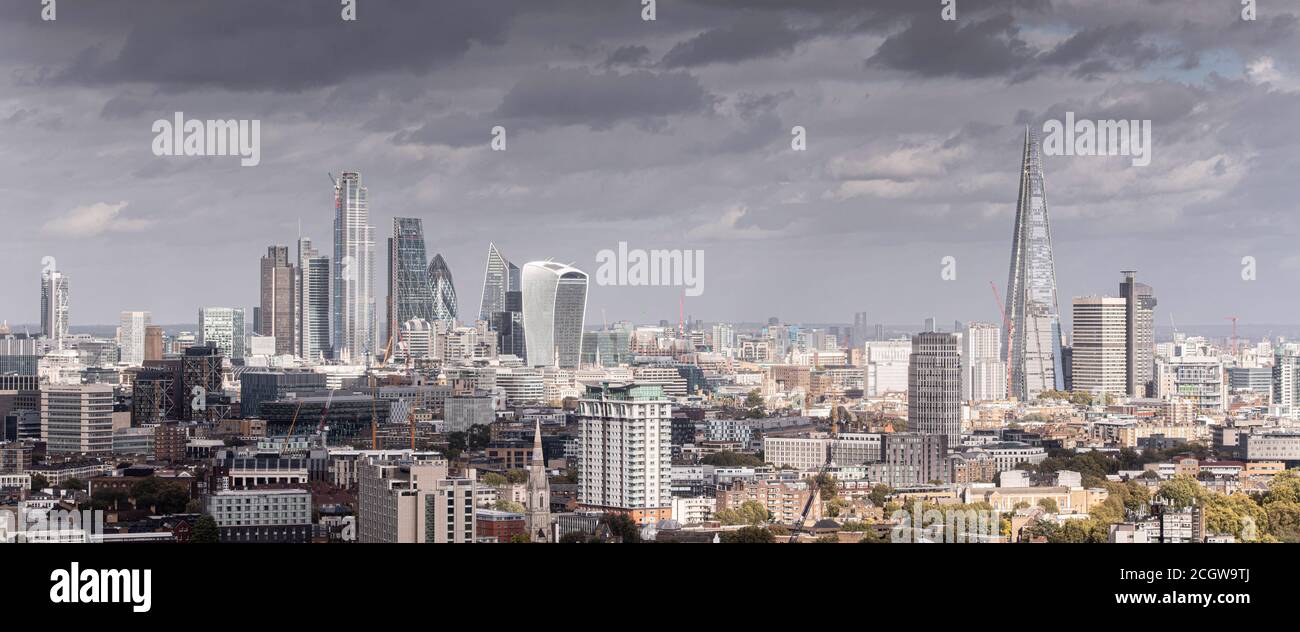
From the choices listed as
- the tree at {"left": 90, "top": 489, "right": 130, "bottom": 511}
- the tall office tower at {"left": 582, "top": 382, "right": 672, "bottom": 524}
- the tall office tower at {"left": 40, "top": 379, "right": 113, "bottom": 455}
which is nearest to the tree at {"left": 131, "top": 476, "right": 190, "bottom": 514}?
the tree at {"left": 90, "top": 489, "right": 130, "bottom": 511}

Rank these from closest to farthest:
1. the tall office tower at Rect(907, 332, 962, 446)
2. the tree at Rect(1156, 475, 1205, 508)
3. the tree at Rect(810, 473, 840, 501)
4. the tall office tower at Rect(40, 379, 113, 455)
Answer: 1. the tree at Rect(1156, 475, 1205, 508)
2. the tree at Rect(810, 473, 840, 501)
3. the tall office tower at Rect(40, 379, 113, 455)
4. the tall office tower at Rect(907, 332, 962, 446)

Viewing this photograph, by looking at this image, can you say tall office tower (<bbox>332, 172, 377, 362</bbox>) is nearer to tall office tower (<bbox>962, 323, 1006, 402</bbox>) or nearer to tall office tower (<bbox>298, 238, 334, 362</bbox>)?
tall office tower (<bbox>298, 238, 334, 362</bbox>)

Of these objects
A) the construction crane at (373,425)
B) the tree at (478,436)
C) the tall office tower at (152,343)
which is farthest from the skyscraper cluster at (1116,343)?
the tall office tower at (152,343)

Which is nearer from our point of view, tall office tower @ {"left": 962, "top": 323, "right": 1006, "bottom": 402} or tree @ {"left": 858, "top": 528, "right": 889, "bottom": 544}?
tree @ {"left": 858, "top": 528, "right": 889, "bottom": 544}

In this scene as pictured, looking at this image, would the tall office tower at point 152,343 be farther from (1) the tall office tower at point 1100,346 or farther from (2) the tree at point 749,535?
(2) the tree at point 749,535

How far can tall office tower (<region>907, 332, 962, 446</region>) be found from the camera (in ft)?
71.5

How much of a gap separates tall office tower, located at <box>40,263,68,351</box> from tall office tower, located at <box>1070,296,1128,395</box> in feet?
54.6

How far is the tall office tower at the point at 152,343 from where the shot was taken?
2623 cm

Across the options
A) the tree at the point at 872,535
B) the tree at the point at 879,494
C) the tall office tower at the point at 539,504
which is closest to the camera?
the tree at the point at 872,535

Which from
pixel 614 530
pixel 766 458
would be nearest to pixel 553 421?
pixel 766 458

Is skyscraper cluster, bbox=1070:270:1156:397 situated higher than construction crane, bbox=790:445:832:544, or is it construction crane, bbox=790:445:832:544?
skyscraper cluster, bbox=1070:270:1156:397

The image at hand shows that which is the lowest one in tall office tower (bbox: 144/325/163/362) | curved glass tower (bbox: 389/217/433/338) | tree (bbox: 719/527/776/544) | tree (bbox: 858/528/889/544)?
tree (bbox: 858/528/889/544)

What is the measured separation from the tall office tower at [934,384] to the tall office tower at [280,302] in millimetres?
12253
